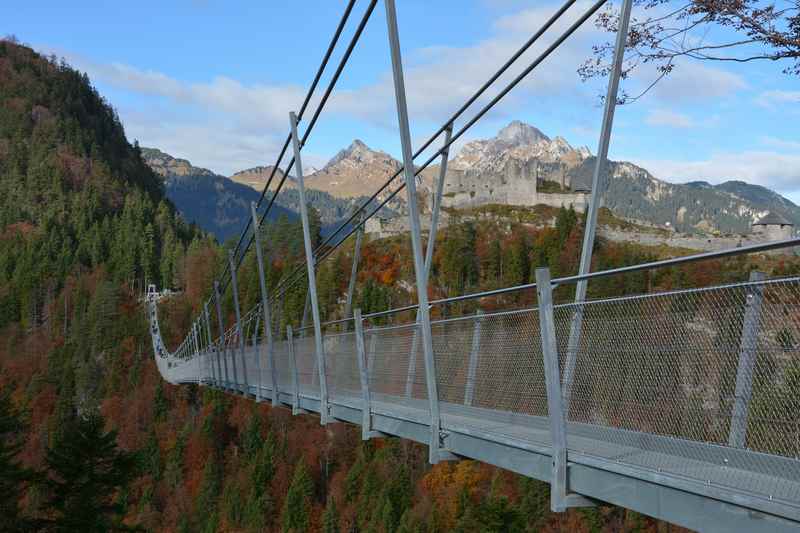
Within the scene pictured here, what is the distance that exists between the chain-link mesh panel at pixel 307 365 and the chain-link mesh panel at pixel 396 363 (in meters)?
1.93

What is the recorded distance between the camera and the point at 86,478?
854 inches

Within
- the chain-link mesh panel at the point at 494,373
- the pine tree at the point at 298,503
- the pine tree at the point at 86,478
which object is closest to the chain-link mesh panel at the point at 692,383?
the chain-link mesh panel at the point at 494,373

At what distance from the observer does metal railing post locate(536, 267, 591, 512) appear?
3574 mm

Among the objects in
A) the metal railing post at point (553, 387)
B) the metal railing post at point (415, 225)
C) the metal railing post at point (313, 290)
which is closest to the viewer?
the metal railing post at point (553, 387)

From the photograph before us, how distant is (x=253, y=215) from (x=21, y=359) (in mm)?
79465

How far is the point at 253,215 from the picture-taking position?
1355 centimetres

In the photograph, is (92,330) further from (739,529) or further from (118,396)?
(739,529)

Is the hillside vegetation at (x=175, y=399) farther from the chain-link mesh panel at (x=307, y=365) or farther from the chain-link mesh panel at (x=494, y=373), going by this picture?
the chain-link mesh panel at (x=494, y=373)

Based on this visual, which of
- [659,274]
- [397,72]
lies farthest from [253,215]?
[659,274]

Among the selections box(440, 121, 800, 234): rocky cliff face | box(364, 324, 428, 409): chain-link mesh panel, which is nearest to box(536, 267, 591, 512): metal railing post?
box(364, 324, 428, 409): chain-link mesh panel

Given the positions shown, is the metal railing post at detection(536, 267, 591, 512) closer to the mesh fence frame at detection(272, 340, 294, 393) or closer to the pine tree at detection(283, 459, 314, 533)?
the mesh fence frame at detection(272, 340, 294, 393)

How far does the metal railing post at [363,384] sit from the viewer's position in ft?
21.8

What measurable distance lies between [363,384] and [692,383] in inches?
157

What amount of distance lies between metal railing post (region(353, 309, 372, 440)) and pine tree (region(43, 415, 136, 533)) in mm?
15246
